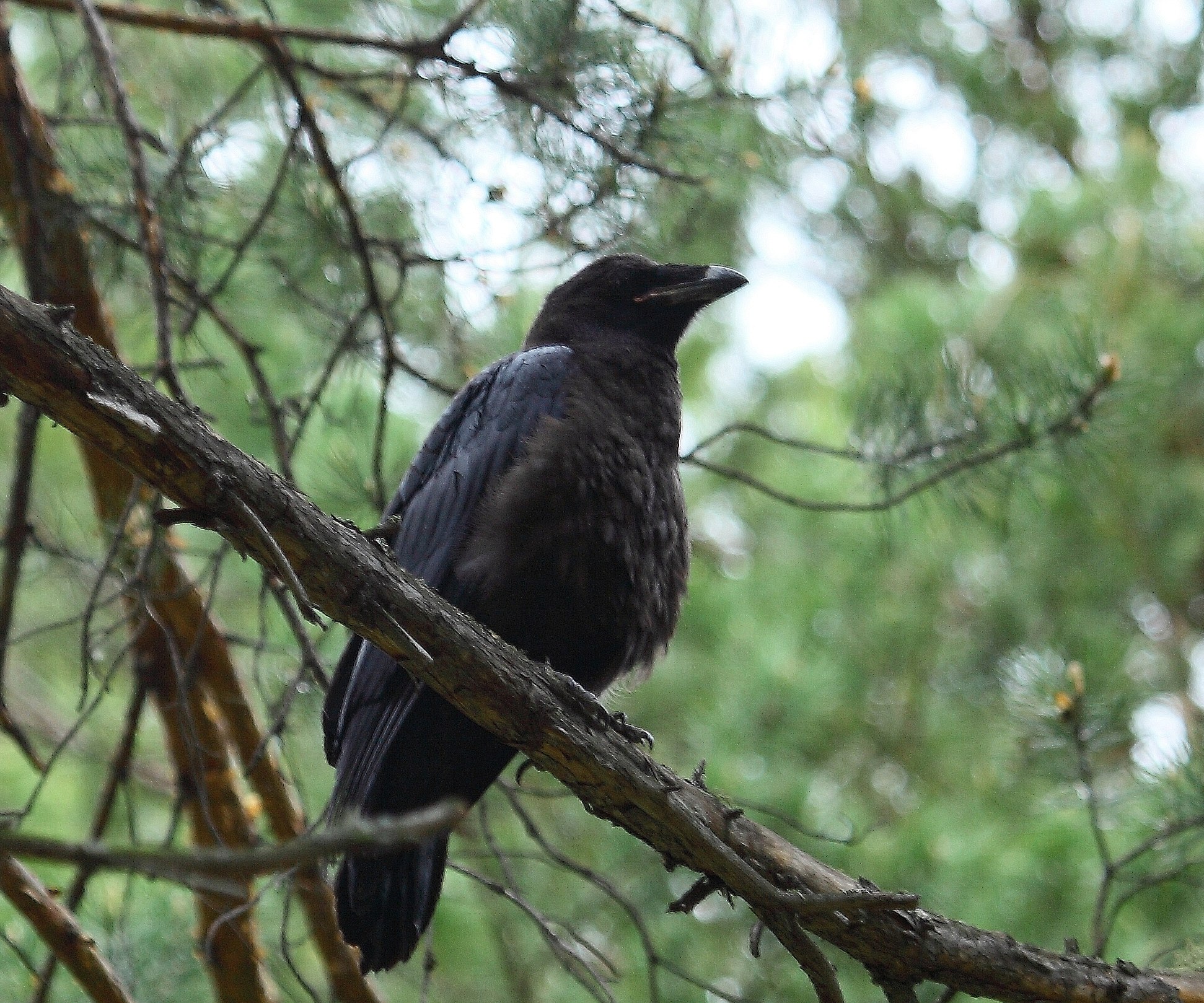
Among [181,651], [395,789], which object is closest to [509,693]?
[395,789]

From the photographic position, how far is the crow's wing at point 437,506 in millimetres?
2623

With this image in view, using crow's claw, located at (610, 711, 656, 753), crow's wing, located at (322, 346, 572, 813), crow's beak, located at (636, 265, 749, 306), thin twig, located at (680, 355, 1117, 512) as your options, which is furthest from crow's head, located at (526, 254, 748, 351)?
crow's claw, located at (610, 711, 656, 753)

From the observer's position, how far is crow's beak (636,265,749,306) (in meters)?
3.38

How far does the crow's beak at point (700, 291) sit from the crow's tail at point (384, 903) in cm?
156

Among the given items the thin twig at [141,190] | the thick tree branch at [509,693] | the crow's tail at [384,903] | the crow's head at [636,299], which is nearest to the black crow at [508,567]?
the crow's tail at [384,903]

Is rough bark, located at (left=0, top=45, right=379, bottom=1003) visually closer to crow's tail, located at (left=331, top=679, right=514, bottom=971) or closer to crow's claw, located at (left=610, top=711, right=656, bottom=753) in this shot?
crow's tail, located at (left=331, top=679, right=514, bottom=971)

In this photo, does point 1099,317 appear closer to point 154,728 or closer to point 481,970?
point 481,970

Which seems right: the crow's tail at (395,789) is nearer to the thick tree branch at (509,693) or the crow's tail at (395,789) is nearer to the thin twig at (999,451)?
the thick tree branch at (509,693)

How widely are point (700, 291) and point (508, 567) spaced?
112 cm

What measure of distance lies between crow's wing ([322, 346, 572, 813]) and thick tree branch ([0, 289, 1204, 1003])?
1.90 feet

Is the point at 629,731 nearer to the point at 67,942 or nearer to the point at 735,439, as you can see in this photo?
the point at 67,942

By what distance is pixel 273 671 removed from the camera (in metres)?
3.48

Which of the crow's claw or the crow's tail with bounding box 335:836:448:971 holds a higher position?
the crow's claw

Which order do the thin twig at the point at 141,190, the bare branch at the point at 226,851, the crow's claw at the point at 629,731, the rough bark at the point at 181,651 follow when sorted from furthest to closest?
the rough bark at the point at 181,651
the thin twig at the point at 141,190
the crow's claw at the point at 629,731
the bare branch at the point at 226,851
